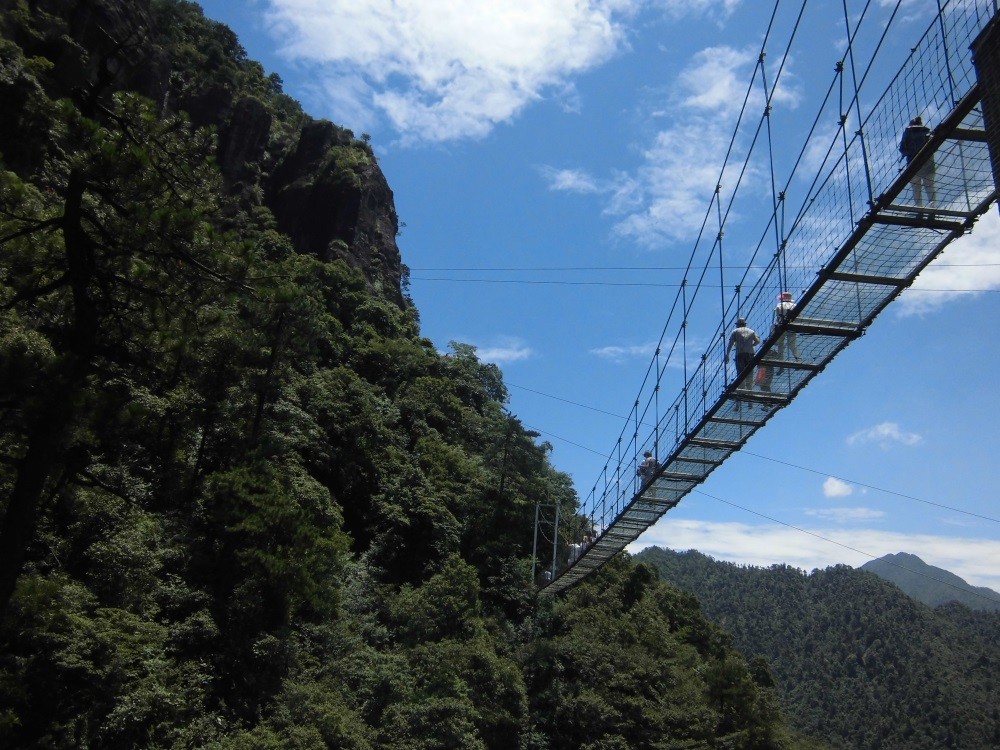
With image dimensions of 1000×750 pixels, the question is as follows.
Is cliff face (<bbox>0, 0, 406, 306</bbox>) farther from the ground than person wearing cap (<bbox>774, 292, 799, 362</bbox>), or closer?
farther from the ground

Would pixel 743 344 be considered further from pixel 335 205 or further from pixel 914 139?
pixel 335 205

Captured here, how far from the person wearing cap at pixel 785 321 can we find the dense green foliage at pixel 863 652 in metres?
52.8

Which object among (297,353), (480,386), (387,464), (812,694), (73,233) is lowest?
(812,694)

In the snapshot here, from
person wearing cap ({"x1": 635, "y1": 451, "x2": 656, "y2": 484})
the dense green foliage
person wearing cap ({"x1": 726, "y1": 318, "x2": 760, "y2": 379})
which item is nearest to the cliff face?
person wearing cap ({"x1": 635, "y1": 451, "x2": 656, "y2": 484})

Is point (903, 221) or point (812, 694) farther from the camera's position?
point (812, 694)

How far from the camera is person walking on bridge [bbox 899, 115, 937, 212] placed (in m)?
4.30

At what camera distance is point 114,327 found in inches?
217

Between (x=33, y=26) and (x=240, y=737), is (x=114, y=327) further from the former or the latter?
(x=33, y=26)

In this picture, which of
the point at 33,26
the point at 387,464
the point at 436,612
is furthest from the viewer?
the point at 387,464

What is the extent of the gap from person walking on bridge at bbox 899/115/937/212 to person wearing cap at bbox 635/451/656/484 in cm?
597

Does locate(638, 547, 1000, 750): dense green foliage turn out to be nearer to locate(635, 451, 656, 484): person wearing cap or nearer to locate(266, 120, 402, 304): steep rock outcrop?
locate(266, 120, 402, 304): steep rock outcrop

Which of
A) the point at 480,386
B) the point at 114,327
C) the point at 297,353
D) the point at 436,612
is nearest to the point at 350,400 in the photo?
the point at 297,353

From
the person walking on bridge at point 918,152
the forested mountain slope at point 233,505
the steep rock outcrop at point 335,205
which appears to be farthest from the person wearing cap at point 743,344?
the steep rock outcrop at point 335,205

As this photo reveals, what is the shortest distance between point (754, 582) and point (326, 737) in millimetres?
101271
